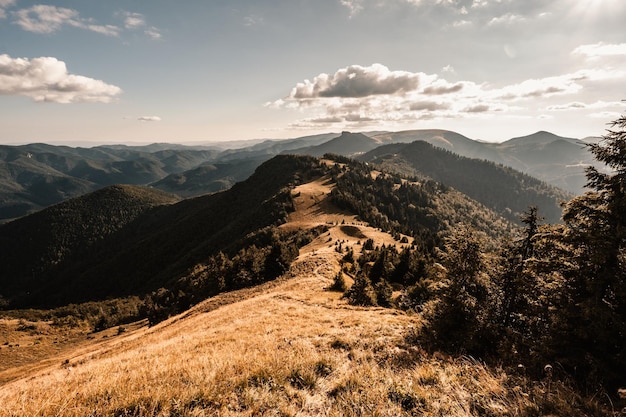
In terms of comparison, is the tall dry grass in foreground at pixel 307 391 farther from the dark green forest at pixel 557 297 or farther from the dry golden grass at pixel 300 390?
the dark green forest at pixel 557 297

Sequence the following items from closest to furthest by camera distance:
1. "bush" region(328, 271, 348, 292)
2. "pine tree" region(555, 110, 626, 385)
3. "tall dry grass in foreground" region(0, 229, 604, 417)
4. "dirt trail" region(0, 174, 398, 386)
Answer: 1. "tall dry grass in foreground" region(0, 229, 604, 417)
2. "pine tree" region(555, 110, 626, 385)
3. "dirt trail" region(0, 174, 398, 386)
4. "bush" region(328, 271, 348, 292)

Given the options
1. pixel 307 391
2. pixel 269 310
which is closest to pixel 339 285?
pixel 269 310

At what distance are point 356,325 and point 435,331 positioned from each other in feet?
17.9

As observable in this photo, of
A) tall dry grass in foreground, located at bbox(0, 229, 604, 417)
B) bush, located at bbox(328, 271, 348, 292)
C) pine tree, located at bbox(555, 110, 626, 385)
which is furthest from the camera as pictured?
bush, located at bbox(328, 271, 348, 292)

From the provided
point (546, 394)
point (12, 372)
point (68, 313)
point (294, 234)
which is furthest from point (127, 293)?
point (546, 394)

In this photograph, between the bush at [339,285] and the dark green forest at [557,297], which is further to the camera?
the bush at [339,285]

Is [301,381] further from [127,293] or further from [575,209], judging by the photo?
[127,293]

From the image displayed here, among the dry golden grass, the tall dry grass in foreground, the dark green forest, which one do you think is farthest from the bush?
the tall dry grass in foreground

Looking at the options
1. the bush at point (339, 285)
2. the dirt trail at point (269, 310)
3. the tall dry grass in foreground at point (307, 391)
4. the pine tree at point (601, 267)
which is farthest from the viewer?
the bush at point (339, 285)

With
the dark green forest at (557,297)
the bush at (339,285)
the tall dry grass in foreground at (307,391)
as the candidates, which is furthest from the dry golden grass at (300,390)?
the bush at (339,285)

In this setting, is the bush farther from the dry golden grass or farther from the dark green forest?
the dry golden grass

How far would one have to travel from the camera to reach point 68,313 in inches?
4365

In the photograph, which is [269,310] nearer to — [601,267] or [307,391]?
[307,391]

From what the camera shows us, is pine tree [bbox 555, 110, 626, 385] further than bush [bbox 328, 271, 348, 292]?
No
